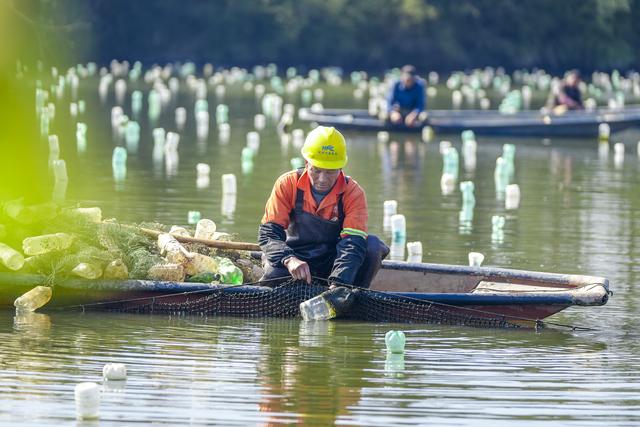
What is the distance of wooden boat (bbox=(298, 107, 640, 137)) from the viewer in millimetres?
32312

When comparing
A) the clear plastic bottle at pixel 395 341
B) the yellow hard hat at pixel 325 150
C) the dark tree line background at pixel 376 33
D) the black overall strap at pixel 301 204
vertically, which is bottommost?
the clear plastic bottle at pixel 395 341

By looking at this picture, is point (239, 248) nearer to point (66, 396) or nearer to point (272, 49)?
point (66, 396)

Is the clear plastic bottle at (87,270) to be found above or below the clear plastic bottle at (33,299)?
above

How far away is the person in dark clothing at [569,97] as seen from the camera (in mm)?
34938

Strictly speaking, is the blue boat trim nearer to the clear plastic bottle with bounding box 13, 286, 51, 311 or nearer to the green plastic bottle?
the green plastic bottle

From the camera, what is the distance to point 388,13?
6794 centimetres

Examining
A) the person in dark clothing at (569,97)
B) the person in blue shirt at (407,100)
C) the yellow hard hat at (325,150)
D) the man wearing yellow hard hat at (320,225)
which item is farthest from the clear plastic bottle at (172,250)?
the person in dark clothing at (569,97)

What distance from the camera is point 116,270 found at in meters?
12.7

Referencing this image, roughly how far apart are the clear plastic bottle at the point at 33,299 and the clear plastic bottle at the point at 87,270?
0.85 ft


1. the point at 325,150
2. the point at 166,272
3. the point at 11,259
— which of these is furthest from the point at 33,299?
the point at 325,150

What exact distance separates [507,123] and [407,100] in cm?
240

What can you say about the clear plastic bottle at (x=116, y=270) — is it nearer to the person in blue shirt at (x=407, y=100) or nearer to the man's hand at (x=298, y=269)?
the man's hand at (x=298, y=269)

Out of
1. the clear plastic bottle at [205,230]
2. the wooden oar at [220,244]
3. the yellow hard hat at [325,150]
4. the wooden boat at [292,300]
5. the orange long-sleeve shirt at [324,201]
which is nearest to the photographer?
the yellow hard hat at [325,150]

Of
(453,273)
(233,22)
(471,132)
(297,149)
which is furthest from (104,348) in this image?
(233,22)
